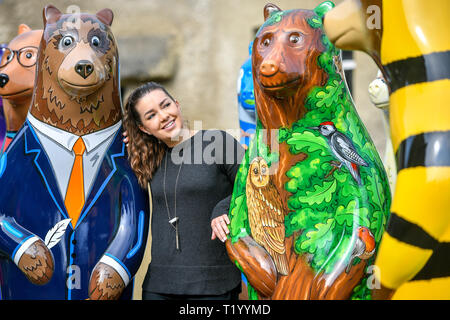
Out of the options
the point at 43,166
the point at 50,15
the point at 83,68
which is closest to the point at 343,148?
the point at 83,68

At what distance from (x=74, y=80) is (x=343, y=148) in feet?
3.39

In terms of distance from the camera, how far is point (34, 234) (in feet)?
7.15

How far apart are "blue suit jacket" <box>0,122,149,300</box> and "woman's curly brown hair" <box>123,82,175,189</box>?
2.2 inches

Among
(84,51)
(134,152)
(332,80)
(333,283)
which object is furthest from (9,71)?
(333,283)

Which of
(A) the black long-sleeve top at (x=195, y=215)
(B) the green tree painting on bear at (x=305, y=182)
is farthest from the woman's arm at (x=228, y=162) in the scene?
(B) the green tree painting on bear at (x=305, y=182)

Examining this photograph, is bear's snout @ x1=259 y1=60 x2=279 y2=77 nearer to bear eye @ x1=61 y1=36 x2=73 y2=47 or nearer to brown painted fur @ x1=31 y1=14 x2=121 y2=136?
brown painted fur @ x1=31 y1=14 x2=121 y2=136

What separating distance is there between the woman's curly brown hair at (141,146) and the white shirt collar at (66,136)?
118 mm

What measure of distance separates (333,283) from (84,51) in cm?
127

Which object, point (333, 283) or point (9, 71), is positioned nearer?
point (333, 283)

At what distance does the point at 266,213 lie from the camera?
1.91 metres

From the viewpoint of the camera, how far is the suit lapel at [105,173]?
2.22 m

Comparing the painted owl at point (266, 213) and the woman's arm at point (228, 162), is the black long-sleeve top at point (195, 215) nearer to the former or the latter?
the woman's arm at point (228, 162)
